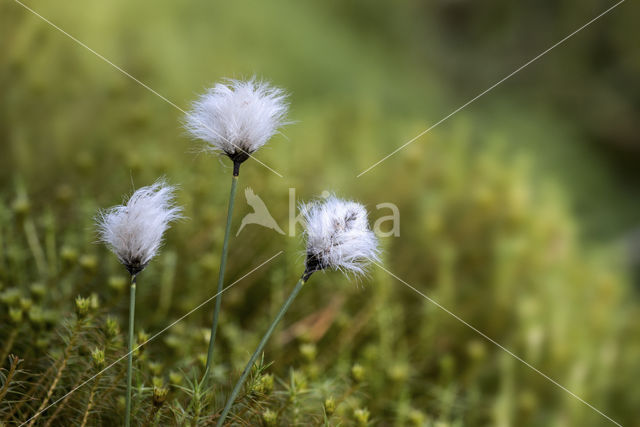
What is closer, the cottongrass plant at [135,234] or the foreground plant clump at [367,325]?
the cottongrass plant at [135,234]

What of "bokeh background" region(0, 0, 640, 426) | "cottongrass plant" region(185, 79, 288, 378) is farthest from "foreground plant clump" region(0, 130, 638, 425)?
"cottongrass plant" region(185, 79, 288, 378)

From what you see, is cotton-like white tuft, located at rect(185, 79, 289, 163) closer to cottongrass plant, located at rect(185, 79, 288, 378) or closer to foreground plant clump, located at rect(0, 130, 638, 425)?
cottongrass plant, located at rect(185, 79, 288, 378)

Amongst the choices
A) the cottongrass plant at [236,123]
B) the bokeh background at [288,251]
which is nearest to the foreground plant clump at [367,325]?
the bokeh background at [288,251]

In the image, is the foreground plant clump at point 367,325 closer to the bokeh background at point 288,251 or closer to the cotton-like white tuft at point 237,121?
the bokeh background at point 288,251

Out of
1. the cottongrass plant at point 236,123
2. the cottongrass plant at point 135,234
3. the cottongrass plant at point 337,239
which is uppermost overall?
the cottongrass plant at point 236,123

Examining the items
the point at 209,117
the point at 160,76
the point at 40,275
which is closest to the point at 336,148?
the point at 160,76

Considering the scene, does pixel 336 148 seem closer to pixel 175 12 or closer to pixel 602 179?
pixel 175 12
